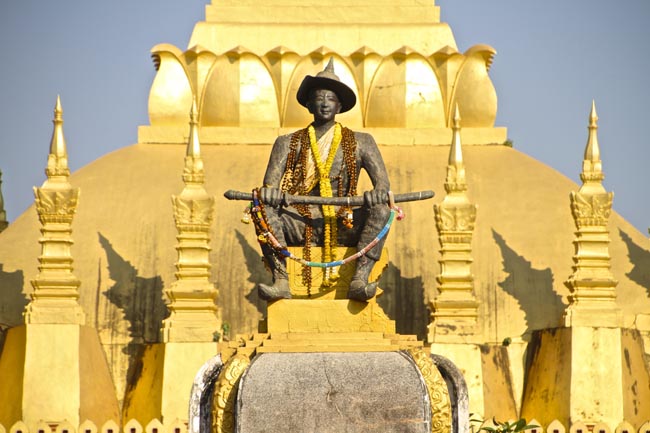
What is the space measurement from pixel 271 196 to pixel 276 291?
0.77 meters

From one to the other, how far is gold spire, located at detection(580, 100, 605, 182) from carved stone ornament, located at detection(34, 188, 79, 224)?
6.89 m

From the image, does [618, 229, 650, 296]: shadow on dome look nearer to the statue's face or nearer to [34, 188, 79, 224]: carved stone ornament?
[34, 188, 79, 224]: carved stone ornament

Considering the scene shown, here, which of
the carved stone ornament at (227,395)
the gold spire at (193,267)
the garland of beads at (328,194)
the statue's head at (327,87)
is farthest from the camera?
the gold spire at (193,267)

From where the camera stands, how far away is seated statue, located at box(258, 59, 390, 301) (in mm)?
16203

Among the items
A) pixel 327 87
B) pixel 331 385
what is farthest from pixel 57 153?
pixel 331 385

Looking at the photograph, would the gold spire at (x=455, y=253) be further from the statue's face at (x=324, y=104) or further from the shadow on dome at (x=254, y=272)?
Answer: the statue's face at (x=324, y=104)

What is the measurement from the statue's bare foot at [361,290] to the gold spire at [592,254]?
10.9 meters

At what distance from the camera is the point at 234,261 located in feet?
→ 92.9

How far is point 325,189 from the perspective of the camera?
54.2 ft

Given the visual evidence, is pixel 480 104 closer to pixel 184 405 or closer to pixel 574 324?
pixel 574 324

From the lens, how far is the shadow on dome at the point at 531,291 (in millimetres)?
27859

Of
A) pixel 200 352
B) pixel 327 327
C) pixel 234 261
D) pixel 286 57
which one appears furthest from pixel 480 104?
pixel 327 327

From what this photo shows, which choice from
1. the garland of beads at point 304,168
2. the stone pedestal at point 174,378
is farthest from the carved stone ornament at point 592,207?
the garland of beads at point 304,168

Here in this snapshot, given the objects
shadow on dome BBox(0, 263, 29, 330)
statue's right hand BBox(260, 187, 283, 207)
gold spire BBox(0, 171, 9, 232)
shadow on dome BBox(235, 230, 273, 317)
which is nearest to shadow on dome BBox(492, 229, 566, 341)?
shadow on dome BBox(235, 230, 273, 317)
